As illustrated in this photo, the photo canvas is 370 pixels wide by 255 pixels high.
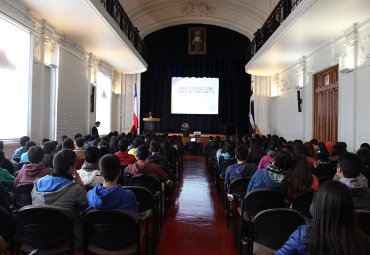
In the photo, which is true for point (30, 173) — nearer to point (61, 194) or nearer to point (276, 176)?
point (61, 194)

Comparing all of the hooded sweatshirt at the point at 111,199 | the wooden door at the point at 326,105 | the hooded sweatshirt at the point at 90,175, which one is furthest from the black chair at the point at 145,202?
the wooden door at the point at 326,105

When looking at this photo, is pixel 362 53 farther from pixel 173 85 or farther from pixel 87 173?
pixel 173 85

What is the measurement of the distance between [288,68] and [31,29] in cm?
997

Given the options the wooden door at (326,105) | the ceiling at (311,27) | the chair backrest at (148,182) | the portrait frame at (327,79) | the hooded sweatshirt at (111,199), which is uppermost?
the ceiling at (311,27)

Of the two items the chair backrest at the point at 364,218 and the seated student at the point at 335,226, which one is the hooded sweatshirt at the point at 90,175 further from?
the seated student at the point at 335,226

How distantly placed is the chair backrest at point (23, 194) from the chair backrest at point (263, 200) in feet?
7.33

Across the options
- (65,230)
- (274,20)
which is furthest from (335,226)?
(274,20)

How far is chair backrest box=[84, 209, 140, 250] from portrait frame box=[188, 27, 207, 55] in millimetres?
16353

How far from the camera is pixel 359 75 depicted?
8.09 m

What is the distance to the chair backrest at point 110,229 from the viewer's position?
2834 millimetres

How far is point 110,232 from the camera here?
2910 mm

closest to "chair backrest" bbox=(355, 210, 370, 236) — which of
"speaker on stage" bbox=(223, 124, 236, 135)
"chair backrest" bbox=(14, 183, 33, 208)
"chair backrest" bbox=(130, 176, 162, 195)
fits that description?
"chair backrest" bbox=(130, 176, 162, 195)

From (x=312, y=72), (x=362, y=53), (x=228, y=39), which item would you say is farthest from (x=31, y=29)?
Result: (x=228, y=39)

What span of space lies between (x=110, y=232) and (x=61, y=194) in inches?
21.5
